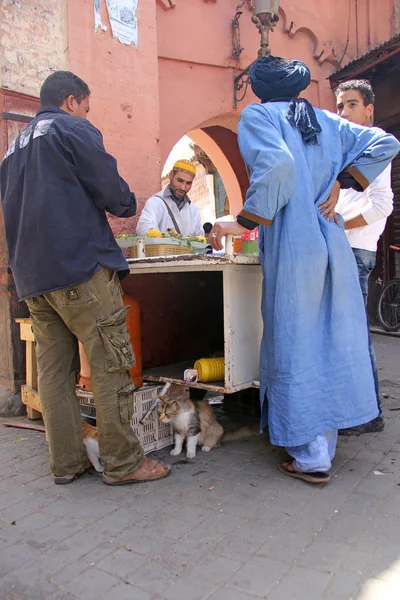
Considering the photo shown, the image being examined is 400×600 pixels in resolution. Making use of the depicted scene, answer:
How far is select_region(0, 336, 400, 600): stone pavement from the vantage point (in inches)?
66.5

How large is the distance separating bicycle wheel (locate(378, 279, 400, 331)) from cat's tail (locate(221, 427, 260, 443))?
173 inches

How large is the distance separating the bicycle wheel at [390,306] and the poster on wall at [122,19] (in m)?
4.76

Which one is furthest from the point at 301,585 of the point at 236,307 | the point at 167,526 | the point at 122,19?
the point at 122,19

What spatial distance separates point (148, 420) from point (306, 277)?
1330 millimetres

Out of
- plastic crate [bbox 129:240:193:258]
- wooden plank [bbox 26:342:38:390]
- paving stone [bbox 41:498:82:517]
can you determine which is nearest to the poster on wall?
plastic crate [bbox 129:240:193:258]

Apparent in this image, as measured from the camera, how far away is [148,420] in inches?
118

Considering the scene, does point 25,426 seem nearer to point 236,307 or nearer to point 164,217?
point 236,307

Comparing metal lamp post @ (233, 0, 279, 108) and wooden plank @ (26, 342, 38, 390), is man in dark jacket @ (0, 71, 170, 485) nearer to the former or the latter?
wooden plank @ (26, 342, 38, 390)

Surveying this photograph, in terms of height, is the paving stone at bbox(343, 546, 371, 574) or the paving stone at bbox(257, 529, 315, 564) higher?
the paving stone at bbox(343, 546, 371, 574)

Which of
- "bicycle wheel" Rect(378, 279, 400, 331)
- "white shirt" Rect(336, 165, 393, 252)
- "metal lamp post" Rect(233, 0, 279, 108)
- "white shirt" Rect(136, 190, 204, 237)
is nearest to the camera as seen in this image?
"white shirt" Rect(336, 165, 393, 252)

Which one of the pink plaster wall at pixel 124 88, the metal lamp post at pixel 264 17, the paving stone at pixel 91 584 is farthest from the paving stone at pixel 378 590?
the metal lamp post at pixel 264 17

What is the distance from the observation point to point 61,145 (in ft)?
7.72

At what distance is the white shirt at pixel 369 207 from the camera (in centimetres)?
296

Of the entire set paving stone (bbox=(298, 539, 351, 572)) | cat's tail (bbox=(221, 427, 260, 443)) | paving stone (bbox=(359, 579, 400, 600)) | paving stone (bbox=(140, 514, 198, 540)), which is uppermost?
cat's tail (bbox=(221, 427, 260, 443))
